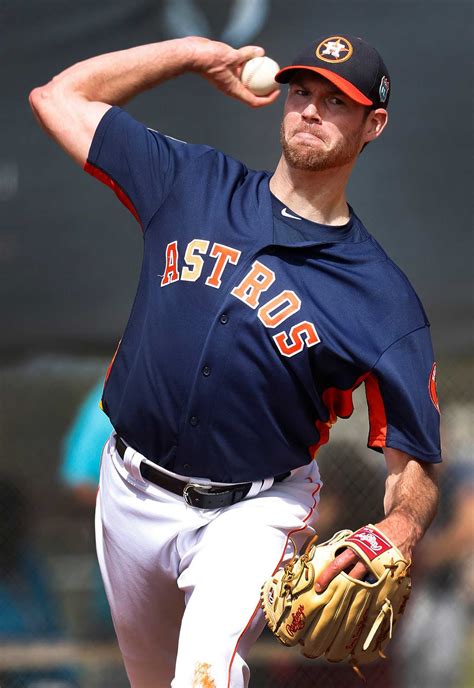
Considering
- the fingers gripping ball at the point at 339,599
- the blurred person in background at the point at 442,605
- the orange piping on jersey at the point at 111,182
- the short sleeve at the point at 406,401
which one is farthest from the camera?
the blurred person in background at the point at 442,605

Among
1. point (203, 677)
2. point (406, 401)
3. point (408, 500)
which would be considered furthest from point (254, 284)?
point (203, 677)

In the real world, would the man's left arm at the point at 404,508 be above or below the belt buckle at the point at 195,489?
above

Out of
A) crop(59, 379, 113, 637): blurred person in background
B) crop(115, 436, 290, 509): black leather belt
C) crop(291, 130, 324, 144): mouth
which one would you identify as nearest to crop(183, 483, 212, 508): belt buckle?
crop(115, 436, 290, 509): black leather belt

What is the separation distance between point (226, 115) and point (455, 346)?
89 centimetres

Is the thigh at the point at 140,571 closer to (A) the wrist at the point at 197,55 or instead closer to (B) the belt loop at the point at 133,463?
(B) the belt loop at the point at 133,463

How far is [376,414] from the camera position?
2002mm

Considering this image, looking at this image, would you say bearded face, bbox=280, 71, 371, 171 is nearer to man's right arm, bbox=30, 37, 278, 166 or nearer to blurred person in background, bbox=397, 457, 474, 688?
man's right arm, bbox=30, 37, 278, 166

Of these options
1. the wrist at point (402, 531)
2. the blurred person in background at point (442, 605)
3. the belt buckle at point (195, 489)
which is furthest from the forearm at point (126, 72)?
the blurred person in background at point (442, 605)

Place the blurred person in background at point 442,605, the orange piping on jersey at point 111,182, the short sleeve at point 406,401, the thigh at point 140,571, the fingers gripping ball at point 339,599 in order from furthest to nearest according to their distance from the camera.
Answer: the blurred person in background at point 442,605 < the orange piping on jersey at point 111,182 < the thigh at point 140,571 < the short sleeve at point 406,401 < the fingers gripping ball at point 339,599

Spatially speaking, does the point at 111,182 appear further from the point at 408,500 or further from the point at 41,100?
the point at 408,500

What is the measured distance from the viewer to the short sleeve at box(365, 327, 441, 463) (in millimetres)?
1958

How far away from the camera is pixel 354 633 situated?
183cm

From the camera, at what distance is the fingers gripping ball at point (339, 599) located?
69.2 inches

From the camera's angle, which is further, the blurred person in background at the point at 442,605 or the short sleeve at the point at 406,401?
the blurred person in background at the point at 442,605
